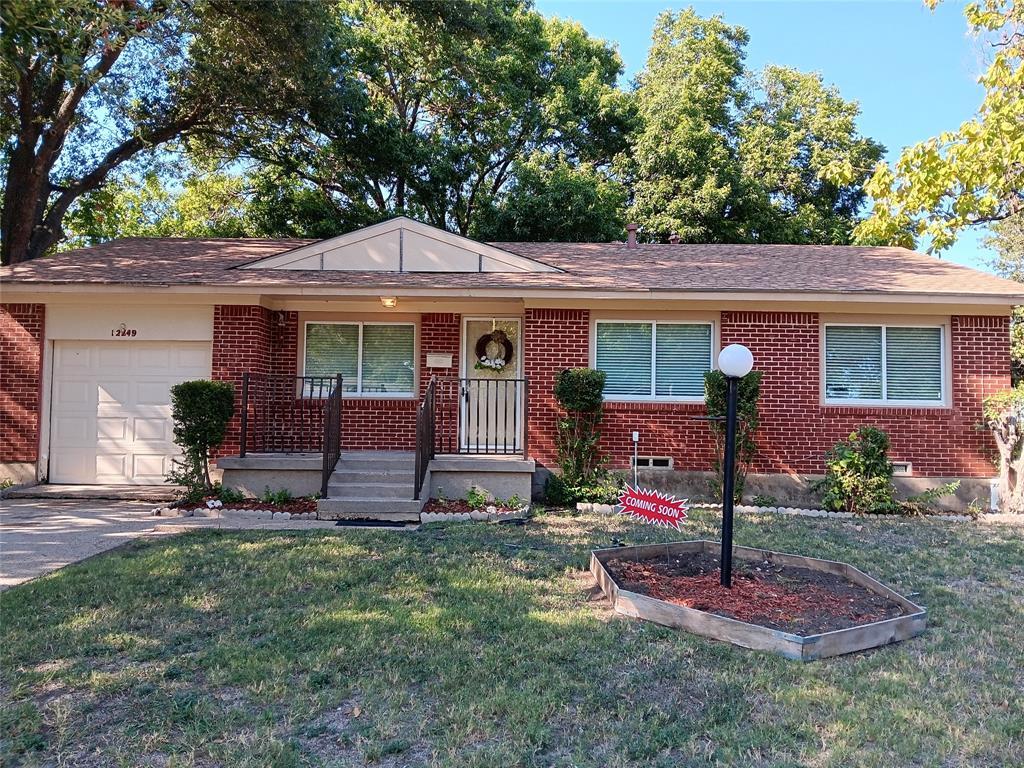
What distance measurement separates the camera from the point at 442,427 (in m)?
9.42

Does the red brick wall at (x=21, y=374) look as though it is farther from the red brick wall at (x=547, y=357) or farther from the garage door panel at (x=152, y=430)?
the red brick wall at (x=547, y=357)

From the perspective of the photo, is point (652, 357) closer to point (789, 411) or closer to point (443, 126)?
point (789, 411)

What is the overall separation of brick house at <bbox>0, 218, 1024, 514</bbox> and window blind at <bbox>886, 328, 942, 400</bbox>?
3 centimetres

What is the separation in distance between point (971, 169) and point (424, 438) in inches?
411

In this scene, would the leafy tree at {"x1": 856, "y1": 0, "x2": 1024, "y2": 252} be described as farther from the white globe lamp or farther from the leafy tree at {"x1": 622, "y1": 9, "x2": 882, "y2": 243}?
the white globe lamp

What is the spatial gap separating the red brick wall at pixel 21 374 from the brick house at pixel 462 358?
31 mm

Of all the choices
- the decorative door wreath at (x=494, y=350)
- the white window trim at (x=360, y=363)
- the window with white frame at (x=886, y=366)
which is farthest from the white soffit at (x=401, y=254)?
the window with white frame at (x=886, y=366)

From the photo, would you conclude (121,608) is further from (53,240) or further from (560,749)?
(53,240)

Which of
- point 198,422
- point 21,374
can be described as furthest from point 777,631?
point 21,374

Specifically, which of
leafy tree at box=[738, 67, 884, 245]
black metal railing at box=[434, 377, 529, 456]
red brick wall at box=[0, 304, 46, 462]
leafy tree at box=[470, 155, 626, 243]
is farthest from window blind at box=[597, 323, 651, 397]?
leafy tree at box=[738, 67, 884, 245]

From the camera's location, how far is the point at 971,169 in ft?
35.6

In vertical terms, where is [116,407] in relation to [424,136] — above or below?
below

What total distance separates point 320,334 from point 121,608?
6.05m

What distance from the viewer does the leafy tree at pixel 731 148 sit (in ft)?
56.4
